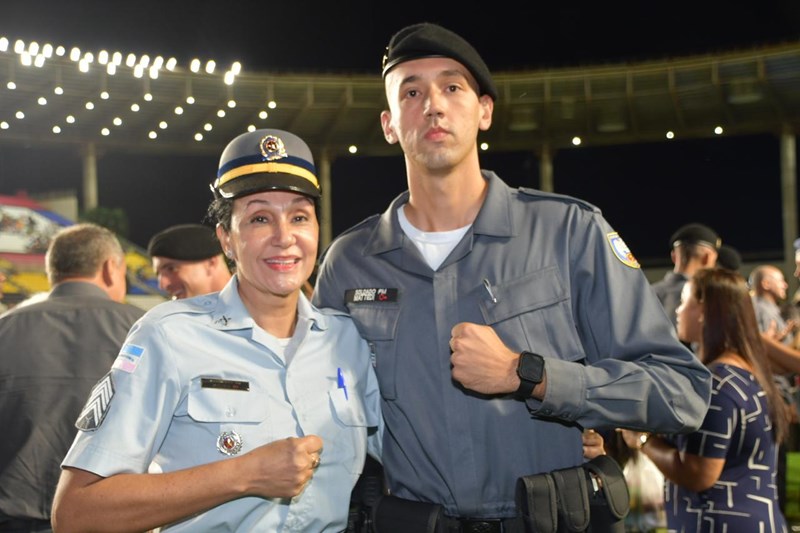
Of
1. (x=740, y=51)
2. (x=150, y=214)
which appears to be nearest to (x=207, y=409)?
(x=740, y=51)

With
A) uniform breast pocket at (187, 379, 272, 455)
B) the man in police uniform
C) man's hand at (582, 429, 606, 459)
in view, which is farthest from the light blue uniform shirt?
the man in police uniform

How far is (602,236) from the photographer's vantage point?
2.53 metres

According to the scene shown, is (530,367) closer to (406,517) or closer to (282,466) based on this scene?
(406,517)

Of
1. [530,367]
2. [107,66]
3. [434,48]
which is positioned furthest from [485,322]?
[107,66]

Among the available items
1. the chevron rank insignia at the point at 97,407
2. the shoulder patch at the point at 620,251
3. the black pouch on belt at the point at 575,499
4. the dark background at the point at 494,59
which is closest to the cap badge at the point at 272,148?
the chevron rank insignia at the point at 97,407

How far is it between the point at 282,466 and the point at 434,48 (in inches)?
55.0

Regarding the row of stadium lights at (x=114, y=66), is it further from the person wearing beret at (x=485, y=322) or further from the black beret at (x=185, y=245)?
the person wearing beret at (x=485, y=322)

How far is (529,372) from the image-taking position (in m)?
2.23

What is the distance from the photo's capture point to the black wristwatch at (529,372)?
7.30 feet

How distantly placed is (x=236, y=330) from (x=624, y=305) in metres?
1.15

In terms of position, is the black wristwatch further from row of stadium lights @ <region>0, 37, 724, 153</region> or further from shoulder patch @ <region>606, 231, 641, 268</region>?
row of stadium lights @ <region>0, 37, 724, 153</region>

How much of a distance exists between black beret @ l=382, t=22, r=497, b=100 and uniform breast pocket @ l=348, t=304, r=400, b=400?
818mm

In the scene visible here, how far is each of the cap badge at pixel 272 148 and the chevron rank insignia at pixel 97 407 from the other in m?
0.78

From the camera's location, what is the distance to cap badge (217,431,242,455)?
2.20m
